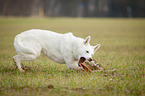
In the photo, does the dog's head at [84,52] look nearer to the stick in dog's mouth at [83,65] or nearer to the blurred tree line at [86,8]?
the stick in dog's mouth at [83,65]

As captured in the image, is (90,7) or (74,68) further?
(90,7)

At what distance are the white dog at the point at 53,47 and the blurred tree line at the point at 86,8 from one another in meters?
59.7

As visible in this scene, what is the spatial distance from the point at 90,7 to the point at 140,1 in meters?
13.9

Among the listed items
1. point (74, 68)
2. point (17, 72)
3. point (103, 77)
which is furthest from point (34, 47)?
point (103, 77)

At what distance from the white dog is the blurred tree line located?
59.7 metres

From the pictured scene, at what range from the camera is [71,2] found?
7031 centimetres

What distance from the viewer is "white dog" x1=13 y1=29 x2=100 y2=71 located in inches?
215

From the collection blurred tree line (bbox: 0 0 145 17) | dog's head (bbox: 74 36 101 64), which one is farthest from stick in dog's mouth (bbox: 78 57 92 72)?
blurred tree line (bbox: 0 0 145 17)

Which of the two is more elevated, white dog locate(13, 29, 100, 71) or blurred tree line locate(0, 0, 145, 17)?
blurred tree line locate(0, 0, 145, 17)

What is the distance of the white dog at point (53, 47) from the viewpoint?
17.9 ft

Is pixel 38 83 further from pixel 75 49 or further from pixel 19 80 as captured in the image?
pixel 75 49

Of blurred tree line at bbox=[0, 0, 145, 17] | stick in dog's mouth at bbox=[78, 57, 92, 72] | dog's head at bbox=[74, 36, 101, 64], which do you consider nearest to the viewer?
dog's head at bbox=[74, 36, 101, 64]

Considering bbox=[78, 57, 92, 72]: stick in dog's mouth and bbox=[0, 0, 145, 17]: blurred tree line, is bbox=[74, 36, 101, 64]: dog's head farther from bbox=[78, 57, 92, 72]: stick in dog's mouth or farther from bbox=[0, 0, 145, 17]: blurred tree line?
bbox=[0, 0, 145, 17]: blurred tree line

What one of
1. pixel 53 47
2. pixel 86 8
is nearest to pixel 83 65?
pixel 53 47
